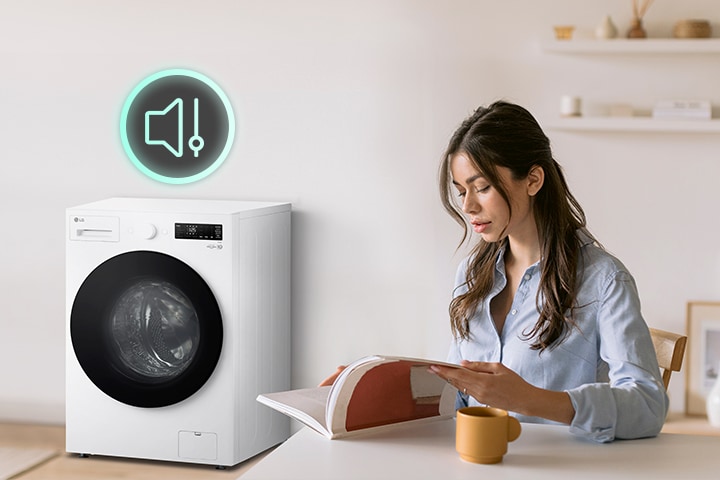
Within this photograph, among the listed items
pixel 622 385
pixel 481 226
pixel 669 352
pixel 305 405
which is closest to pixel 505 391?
pixel 622 385

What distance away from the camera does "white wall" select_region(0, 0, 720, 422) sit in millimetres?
3250

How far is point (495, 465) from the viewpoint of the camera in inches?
56.2

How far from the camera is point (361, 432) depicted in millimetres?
1606

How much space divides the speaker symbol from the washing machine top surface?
7.7 inches

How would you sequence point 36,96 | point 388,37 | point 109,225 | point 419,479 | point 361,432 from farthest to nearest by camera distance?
point 36,96 → point 388,37 → point 109,225 → point 361,432 → point 419,479

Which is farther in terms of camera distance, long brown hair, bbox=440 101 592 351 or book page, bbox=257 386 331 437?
long brown hair, bbox=440 101 592 351

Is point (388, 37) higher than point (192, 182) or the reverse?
higher

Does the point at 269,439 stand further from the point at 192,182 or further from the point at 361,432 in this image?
the point at 361,432

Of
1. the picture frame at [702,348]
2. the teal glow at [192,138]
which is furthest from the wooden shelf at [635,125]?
the teal glow at [192,138]

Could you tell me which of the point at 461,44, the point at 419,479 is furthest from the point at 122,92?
the point at 419,479

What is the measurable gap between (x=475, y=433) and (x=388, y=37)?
7.28ft

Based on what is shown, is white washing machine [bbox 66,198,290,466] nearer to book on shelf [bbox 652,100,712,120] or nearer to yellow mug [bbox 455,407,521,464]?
book on shelf [bbox 652,100,712,120]

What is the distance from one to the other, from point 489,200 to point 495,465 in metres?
0.65

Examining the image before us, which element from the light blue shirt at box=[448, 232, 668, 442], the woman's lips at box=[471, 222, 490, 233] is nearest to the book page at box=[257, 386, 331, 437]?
the light blue shirt at box=[448, 232, 668, 442]
